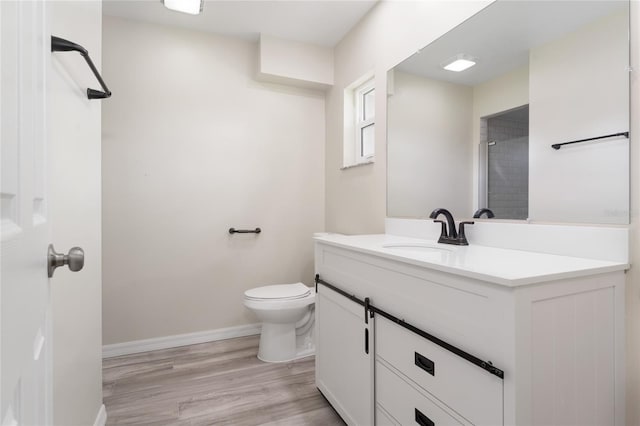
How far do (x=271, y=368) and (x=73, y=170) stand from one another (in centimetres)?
165

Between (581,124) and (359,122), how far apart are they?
1638 mm

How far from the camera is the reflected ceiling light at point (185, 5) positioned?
2047mm

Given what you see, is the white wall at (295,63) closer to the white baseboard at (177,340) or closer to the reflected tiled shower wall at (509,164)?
the reflected tiled shower wall at (509,164)

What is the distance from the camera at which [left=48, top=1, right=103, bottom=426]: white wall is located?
3.31ft

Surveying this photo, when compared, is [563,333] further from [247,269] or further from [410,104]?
[247,269]

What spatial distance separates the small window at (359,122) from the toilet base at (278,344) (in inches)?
52.3

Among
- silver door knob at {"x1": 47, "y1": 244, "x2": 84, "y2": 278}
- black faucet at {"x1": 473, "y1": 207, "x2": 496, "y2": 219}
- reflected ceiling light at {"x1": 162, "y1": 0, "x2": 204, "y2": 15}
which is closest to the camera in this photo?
silver door knob at {"x1": 47, "y1": 244, "x2": 84, "y2": 278}

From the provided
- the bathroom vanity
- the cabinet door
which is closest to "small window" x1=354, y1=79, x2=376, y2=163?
the cabinet door

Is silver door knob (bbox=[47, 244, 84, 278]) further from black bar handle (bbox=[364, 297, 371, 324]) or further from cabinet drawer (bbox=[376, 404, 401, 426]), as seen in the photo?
cabinet drawer (bbox=[376, 404, 401, 426])

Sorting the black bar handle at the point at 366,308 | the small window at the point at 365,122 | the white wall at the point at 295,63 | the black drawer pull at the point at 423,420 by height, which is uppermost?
the white wall at the point at 295,63

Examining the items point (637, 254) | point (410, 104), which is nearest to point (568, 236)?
point (637, 254)

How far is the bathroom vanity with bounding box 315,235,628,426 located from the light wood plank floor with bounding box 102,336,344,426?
555 mm

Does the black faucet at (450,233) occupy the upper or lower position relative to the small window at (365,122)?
lower

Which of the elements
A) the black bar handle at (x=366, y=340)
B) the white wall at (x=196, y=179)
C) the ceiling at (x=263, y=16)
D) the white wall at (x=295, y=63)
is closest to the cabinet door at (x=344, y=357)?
the black bar handle at (x=366, y=340)
